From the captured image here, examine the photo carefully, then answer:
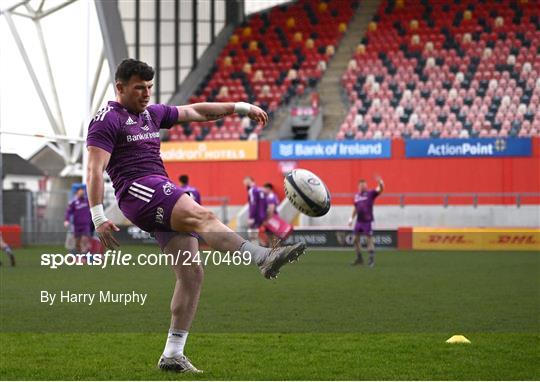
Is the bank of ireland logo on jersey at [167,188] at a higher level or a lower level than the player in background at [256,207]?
lower

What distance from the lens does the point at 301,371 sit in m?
7.00

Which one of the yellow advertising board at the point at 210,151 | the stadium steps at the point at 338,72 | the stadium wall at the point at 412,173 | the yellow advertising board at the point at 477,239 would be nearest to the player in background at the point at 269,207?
the stadium wall at the point at 412,173

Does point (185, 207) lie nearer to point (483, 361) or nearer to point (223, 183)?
point (483, 361)

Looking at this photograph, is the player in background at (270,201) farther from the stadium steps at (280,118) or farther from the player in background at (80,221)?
the stadium steps at (280,118)

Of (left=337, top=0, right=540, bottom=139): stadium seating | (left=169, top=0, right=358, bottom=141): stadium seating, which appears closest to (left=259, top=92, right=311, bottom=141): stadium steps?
(left=169, top=0, right=358, bottom=141): stadium seating

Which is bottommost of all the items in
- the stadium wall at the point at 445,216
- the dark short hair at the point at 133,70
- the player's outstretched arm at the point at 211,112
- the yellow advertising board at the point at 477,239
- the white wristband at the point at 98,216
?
the white wristband at the point at 98,216

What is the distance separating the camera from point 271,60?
34531 mm

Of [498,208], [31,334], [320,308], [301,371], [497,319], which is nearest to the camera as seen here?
[301,371]

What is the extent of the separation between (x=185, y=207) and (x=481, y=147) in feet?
Result: 74.8

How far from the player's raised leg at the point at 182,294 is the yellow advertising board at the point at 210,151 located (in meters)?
23.5

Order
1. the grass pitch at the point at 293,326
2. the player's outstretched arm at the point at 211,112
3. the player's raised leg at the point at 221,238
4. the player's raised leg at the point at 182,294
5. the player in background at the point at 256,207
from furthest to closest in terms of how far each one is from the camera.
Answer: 1. the player in background at the point at 256,207
2. the grass pitch at the point at 293,326
3. the player's outstretched arm at the point at 211,112
4. the player's raised leg at the point at 182,294
5. the player's raised leg at the point at 221,238

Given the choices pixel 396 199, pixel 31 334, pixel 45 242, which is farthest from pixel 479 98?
pixel 31 334

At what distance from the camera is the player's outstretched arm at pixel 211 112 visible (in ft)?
23.1

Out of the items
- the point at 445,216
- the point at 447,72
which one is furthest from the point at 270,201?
the point at 447,72
